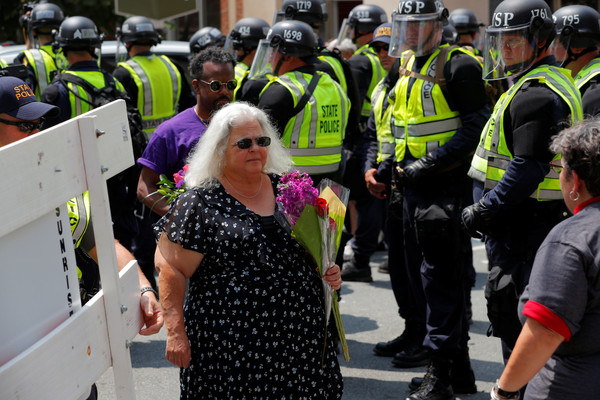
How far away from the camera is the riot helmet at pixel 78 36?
625 centimetres

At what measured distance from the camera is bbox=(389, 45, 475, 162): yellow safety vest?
474 cm

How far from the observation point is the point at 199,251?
3.21m

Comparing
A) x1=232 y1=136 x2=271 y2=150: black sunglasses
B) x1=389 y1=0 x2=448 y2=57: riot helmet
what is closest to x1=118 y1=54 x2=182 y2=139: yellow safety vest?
x1=389 y1=0 x2=448 y2=57: riot helmet

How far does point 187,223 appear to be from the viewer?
322cm

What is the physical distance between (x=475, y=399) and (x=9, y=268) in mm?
3508

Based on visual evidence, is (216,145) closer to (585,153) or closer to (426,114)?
(585,153)

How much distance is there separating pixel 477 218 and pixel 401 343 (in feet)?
5.87

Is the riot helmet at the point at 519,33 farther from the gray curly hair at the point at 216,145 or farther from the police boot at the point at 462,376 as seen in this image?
the police boot at the point at 462,376

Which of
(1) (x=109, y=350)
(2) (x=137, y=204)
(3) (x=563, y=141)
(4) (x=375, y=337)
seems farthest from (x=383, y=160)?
(1) (x=109, y=350)

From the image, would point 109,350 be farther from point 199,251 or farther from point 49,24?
point 49,24

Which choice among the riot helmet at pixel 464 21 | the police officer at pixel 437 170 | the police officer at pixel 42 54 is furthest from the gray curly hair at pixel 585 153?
the riot helmet at pixel 464 21

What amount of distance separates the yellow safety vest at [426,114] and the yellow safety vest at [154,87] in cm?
313

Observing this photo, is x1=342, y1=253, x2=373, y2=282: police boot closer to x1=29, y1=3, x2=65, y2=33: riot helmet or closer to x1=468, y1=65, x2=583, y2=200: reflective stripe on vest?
x1=468, y1=65, x2=583, y2=200: reflective stripe on vest

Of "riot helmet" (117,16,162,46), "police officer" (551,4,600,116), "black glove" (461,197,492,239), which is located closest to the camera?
"black glove" (461,197,492,239)
